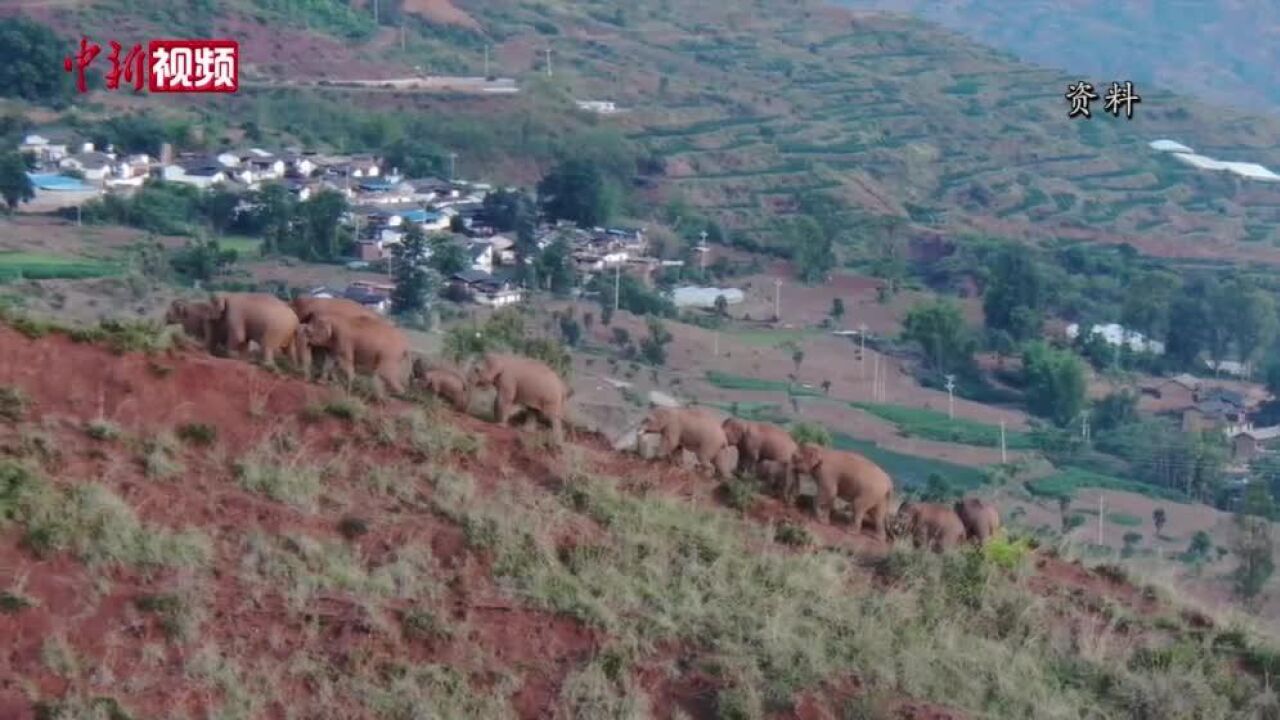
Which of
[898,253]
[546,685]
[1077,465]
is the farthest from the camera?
[898,253]

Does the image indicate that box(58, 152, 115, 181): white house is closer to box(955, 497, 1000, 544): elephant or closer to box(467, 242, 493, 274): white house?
box(467, 242, 493, 274): white house

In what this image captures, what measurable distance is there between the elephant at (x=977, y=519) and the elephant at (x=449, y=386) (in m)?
3.50

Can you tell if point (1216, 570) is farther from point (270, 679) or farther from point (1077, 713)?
point (270, 679)

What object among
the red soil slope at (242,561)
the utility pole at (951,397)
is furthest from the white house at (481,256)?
the red soil slope at (242,561)

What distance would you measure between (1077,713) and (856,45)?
9740cm

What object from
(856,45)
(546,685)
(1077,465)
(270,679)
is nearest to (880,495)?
(546,685)

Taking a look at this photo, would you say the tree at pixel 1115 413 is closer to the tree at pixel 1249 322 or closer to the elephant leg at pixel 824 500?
the tree at pixel 1249 322

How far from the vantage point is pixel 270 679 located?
972 centimetres

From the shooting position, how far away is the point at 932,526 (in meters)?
13.1

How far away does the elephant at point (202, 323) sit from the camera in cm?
1275

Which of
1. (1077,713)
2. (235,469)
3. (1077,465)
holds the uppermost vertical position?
(235,469)

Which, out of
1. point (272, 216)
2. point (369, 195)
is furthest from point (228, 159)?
point (272, 216)

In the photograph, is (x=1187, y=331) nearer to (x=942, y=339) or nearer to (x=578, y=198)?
(x=942, y=339)

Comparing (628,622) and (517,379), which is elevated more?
(517,379)
